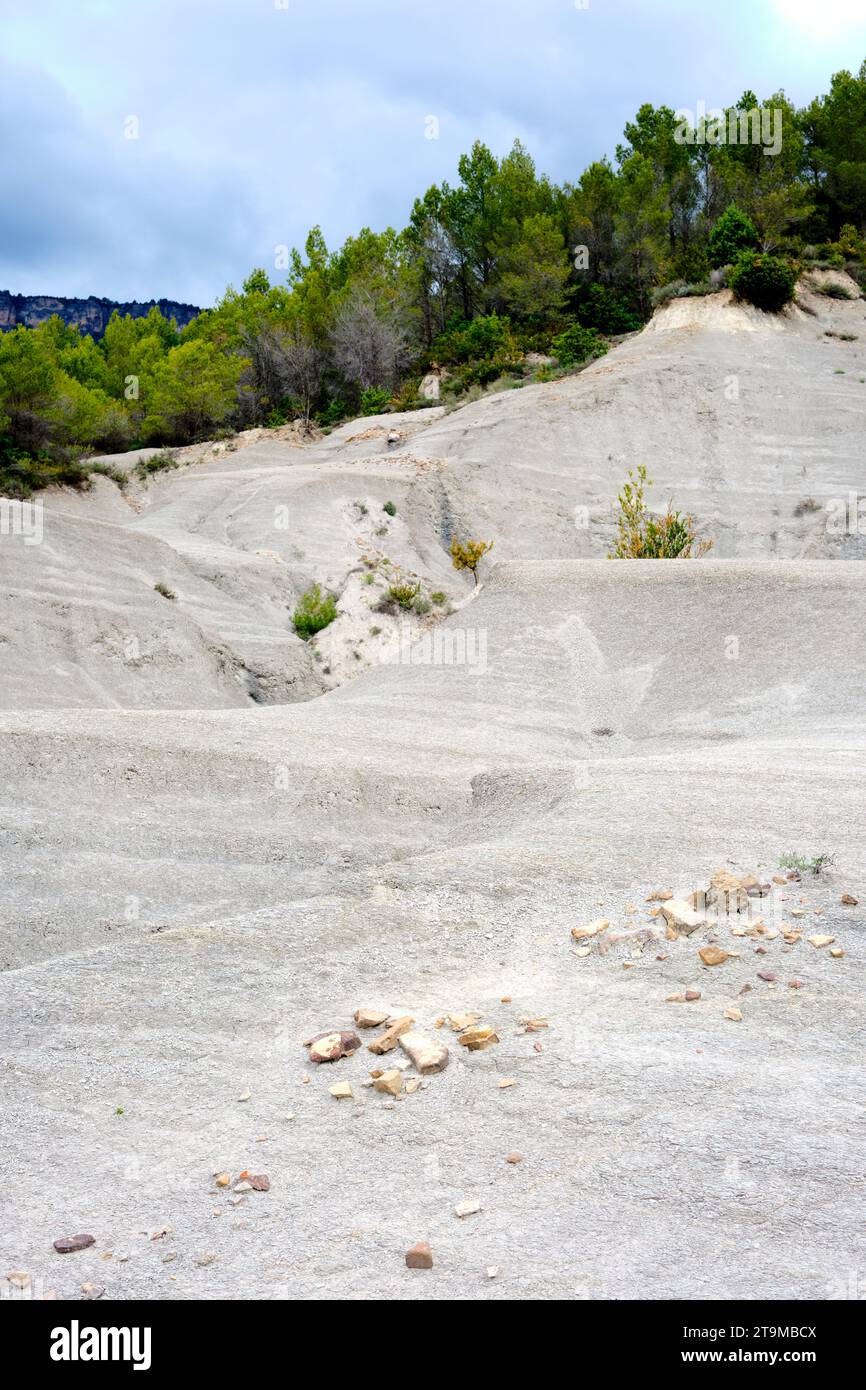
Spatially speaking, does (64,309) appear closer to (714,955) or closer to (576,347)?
(576,347)

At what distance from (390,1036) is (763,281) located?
4069cm

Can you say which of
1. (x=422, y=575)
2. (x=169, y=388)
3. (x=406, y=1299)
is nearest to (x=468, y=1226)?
(x=406, y=1299)

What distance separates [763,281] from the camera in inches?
1544

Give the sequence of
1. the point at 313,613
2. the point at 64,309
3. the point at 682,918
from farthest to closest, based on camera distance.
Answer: the point at 64,309, the point at 313,613, the point at 682,918

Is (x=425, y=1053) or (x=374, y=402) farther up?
(x=374, y=402)

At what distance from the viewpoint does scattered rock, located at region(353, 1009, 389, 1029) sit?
5.30m

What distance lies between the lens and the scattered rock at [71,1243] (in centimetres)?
376

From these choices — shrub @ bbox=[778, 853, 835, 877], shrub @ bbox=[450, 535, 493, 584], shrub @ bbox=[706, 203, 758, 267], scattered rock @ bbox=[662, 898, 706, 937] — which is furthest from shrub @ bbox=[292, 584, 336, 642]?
shrub @ bbox=[706, 203, 758, 267]

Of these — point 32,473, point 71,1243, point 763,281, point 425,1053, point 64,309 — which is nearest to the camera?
point 71,1243

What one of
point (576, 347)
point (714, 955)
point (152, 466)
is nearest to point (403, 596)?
point (152, 466)

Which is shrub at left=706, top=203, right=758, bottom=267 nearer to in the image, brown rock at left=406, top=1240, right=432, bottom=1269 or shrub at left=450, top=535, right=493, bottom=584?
shrub at left=450, top=535, right=493, bottom=584

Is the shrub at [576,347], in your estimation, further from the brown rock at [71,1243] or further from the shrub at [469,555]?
the brown rock at [71,1243]

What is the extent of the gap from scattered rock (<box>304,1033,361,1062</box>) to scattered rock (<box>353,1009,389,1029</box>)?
5.4 inches

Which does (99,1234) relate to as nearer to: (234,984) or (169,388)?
(234,984)
